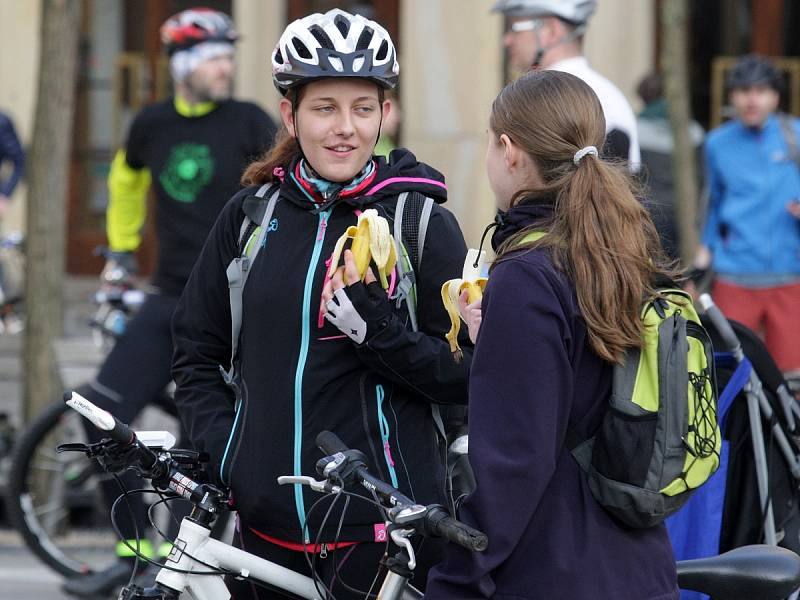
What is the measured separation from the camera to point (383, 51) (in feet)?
10.6

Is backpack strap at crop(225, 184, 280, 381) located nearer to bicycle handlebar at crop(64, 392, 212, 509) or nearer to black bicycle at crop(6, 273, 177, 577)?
bicycle handlebar at crop(64, 392, 212, 509)

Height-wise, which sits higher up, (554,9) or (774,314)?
(554,9)

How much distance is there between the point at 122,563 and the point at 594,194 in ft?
11.1

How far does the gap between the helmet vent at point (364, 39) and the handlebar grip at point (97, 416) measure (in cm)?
100

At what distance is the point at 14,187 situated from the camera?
8430 mm

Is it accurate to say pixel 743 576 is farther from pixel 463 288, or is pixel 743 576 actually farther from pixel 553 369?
pixel 463 288

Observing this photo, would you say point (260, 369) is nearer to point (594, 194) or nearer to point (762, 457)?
point (594, 194)

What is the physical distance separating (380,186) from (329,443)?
0.67m

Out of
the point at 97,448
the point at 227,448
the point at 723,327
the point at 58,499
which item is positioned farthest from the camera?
the point at 58,499

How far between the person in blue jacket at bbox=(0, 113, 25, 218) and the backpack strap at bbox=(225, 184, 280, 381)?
5.40 metres

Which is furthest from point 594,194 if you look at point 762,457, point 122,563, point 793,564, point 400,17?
point 400,17

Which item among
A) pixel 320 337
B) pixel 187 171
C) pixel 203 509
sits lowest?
pixel 203 509

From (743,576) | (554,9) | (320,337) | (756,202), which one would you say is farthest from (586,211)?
(756,202)

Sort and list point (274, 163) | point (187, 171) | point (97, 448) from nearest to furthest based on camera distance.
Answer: point (97, 448) < point (274, 163) < point (187, 171)
